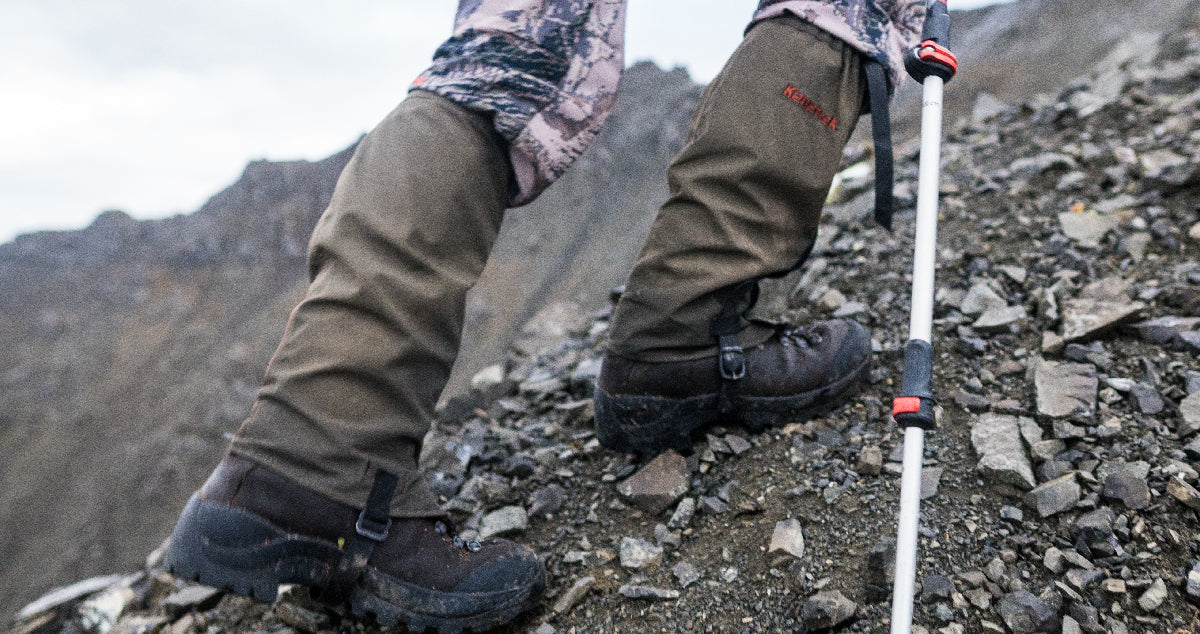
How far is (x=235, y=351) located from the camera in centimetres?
2008

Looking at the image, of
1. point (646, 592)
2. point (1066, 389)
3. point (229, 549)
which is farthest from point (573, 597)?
point (1066, 389)

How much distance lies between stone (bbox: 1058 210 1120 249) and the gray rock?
1752 millimetres

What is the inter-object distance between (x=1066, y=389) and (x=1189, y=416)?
252mm

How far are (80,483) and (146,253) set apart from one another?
909cm

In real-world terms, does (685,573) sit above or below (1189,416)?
below

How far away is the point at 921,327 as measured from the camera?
4.13ft

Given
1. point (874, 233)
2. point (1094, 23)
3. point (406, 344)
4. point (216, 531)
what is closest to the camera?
point (216, 531)

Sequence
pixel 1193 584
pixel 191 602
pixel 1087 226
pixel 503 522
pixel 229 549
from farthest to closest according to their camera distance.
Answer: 1. pixel 1087 226
2. pixel 191 602
3. pixel 503 522
4. pixel 229 549
5. pixel 1193 584

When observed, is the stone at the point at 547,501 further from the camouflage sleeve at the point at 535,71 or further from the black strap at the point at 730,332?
the camouflage sleeve at the point at 535,71

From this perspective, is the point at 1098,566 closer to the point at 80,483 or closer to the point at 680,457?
the point at 680,457

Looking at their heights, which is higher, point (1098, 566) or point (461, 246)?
point (461, 246)

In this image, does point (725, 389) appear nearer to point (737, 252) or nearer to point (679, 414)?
point (679, 414)

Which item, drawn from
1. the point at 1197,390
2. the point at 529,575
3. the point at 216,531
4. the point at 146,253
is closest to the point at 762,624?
the point at 529,575

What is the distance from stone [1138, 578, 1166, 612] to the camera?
1.20 metres
